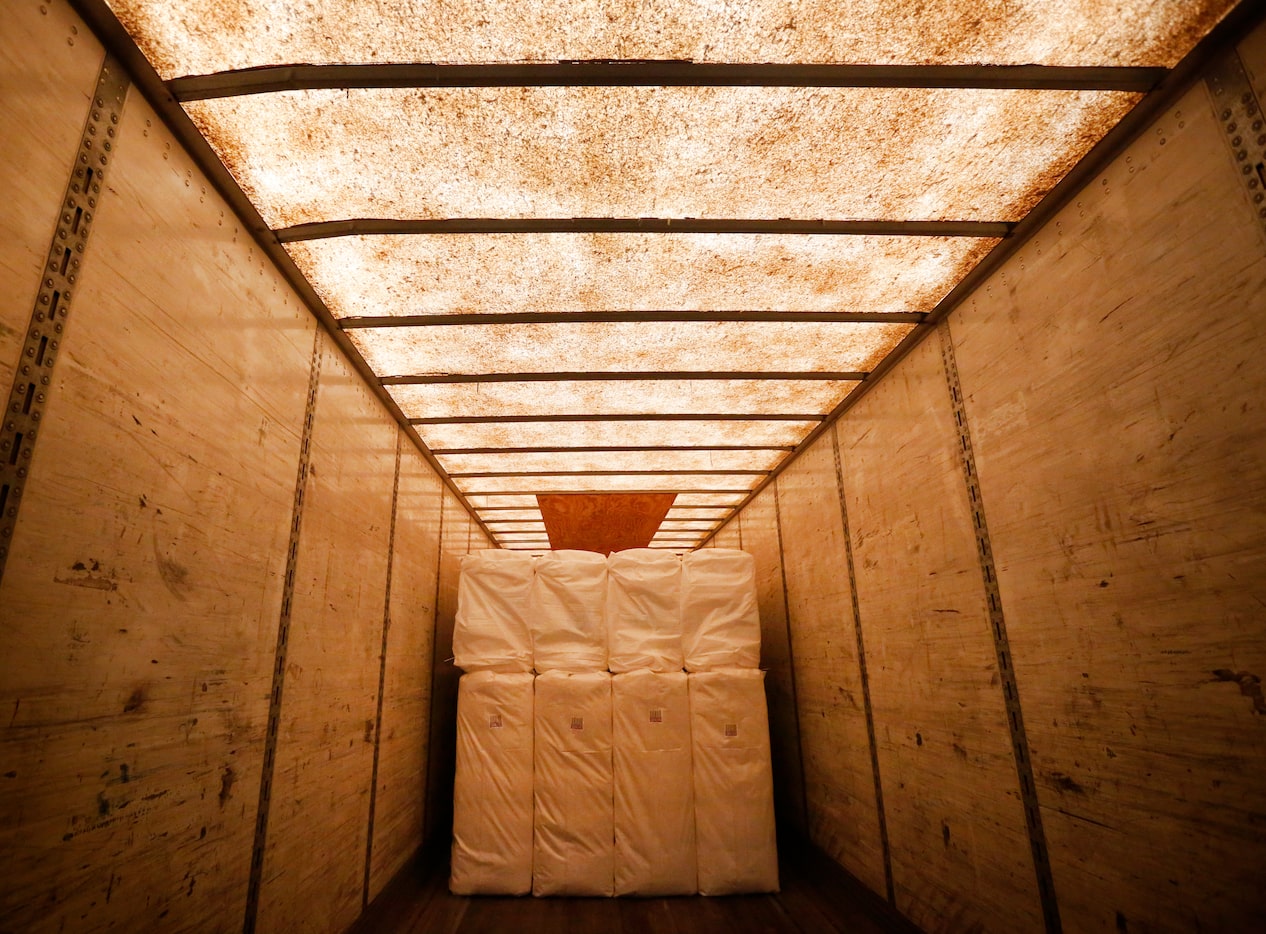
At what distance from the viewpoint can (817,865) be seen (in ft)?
11.2

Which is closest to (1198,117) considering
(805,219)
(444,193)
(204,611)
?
(805,219)

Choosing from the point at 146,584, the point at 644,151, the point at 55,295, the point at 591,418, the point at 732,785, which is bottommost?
the point at 732,785

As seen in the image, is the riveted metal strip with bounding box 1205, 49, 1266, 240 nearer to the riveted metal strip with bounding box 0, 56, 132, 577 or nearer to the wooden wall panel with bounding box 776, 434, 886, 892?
the wooden wall panel with bounding box 776, 434, 886, 892

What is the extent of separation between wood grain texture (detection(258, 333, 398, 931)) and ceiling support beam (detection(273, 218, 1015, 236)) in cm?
68

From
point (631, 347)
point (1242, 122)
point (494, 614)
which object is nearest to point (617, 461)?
point (494, 614)

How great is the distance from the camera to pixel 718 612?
3666mm

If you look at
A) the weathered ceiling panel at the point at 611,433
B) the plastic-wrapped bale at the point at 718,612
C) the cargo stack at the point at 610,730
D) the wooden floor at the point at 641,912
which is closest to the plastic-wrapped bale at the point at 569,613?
the cargo stack at the point at 610,730

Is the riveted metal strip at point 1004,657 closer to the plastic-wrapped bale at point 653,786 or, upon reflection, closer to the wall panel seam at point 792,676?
the plastic-wrapped bale at point 653,786

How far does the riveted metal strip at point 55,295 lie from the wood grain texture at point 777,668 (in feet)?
12.8

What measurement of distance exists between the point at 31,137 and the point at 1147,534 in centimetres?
283

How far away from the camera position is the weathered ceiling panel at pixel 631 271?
6.82ft

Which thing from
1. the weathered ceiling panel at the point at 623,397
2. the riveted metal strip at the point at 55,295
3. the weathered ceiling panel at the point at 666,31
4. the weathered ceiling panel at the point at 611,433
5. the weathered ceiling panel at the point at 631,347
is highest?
the weathered ceiling panel at the point at 666,31

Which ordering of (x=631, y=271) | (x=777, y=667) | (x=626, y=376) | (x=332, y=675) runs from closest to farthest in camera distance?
(x=631, y=271)
(x=332, y=675)
(x=626, y=376)
(x=777, y=667)

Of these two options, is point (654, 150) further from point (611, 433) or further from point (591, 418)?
point (611, 433)
